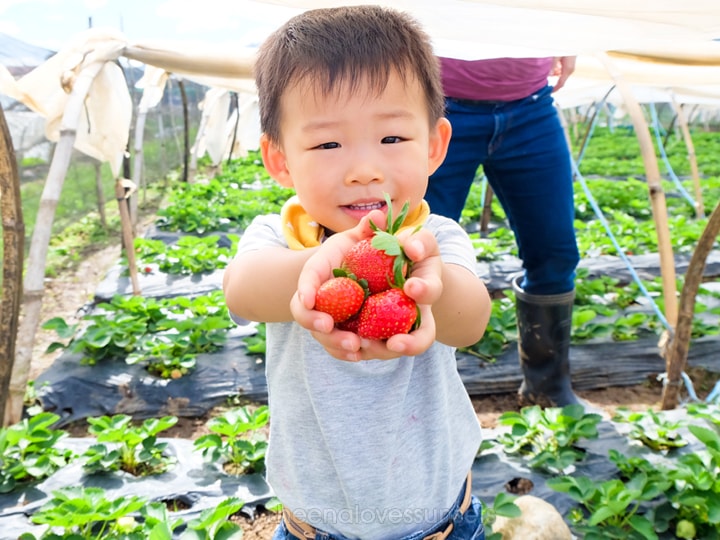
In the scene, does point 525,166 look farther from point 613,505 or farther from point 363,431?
point 363,431

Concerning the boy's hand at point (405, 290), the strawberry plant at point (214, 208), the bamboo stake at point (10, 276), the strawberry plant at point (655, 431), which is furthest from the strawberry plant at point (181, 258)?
the boy's hand at point (405, 290)

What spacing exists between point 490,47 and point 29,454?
2147 millimetres

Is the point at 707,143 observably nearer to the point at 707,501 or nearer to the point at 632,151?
the point at 632,151

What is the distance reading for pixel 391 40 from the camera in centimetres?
102

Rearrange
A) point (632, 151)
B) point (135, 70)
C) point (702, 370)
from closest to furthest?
point (702, 370)
point (135, 70)
point (632, 151)

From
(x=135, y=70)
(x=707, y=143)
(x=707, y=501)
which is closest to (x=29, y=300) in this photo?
(x=707, y=501)

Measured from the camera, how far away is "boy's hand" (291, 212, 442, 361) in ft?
2.55

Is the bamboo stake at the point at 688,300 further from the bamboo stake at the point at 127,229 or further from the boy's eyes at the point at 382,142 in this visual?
the bamboo stake at the point at 127,229

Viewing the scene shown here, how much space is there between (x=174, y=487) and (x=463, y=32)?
5.94 feet

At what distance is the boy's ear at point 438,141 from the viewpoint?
1126mm

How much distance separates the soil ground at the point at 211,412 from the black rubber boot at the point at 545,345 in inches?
11.9

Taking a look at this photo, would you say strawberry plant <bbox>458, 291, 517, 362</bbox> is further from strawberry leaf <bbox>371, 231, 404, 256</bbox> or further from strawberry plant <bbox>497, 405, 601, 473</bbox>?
strawberry leaf <bbox>371, 231, 404, 256</bbox>

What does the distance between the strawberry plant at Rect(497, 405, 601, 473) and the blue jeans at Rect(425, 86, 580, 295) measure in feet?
1.80

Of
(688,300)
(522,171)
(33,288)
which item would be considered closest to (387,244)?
(522,171)
